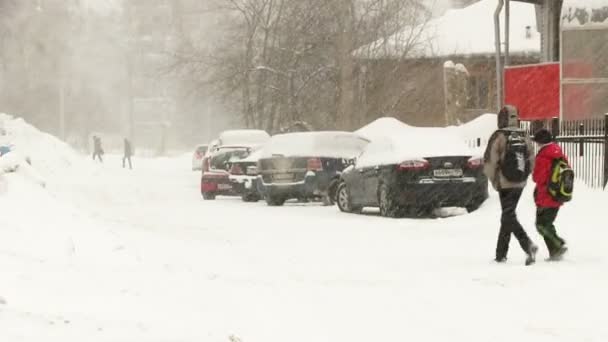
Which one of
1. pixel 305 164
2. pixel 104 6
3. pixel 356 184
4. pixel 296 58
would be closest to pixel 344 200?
pixel 356 184

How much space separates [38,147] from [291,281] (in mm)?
31371

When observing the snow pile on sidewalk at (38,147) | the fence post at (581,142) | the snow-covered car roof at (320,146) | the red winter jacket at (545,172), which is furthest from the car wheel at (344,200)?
the snow pile on sidewalk at (38,147)

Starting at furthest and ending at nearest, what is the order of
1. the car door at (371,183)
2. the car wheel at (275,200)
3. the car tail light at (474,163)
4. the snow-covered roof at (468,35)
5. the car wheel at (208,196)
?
the snow-covered roof at (468,35)
the car wheel at (208,196)
the car wheel at (275,200)
the car door at (371,183)
the car tail light at (474,163)

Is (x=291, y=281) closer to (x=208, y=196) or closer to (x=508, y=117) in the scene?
(x=508, y=117)

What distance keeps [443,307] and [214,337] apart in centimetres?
254

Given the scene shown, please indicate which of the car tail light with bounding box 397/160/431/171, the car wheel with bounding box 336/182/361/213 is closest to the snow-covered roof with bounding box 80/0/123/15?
the car wheel with bounding box 336/182/361/213

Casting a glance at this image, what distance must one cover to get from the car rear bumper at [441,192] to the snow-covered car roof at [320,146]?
5.35 metres

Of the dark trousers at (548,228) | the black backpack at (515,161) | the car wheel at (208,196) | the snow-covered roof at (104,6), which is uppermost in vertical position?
the snow-covered roof at (104,6)

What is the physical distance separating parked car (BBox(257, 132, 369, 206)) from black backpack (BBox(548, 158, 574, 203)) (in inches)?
468

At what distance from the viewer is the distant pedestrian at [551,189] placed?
11578mm

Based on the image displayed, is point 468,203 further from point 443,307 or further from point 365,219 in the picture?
point 443,307

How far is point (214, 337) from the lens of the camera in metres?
6.98

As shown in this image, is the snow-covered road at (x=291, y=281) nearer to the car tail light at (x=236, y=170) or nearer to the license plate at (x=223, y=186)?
the car tail light at (x=236, y=170)

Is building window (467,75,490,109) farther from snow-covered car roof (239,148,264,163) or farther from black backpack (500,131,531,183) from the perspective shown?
black backpack (500,131,531,183)
